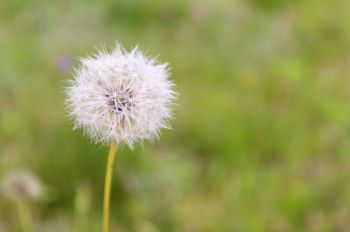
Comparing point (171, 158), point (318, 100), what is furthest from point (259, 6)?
point (171, 158)

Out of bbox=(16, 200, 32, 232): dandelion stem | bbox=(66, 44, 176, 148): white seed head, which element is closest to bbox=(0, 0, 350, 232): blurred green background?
bbox=(16, 200, 32, 232): dandelion stem

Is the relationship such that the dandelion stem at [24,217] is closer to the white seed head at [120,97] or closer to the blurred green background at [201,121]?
the blurred green background at [201,121]

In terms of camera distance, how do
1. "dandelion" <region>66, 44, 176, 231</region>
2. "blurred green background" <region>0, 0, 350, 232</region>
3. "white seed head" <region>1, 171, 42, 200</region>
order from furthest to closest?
"blurred green background" <region>0, 0, 350, 232</region> → "white seed head" <region>1, 171, 42, 200</region> → "dandelion" <region>66, 44, 176, 231</region>

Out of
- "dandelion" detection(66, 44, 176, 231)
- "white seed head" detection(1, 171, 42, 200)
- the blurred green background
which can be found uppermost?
the blurred green background

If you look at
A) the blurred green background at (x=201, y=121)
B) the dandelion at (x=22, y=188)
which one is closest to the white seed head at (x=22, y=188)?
the dandelion at (x=22, y=188)

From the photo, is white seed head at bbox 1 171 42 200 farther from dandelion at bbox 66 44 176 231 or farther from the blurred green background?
dandelion at bbox 66 44 176 231

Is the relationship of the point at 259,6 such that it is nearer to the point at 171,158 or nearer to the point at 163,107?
the point at 171,158

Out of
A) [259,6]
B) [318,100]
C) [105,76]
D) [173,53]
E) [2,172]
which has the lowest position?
[105,76]

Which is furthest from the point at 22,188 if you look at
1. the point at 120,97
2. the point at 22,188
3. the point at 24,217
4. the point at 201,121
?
the point at 201,121
